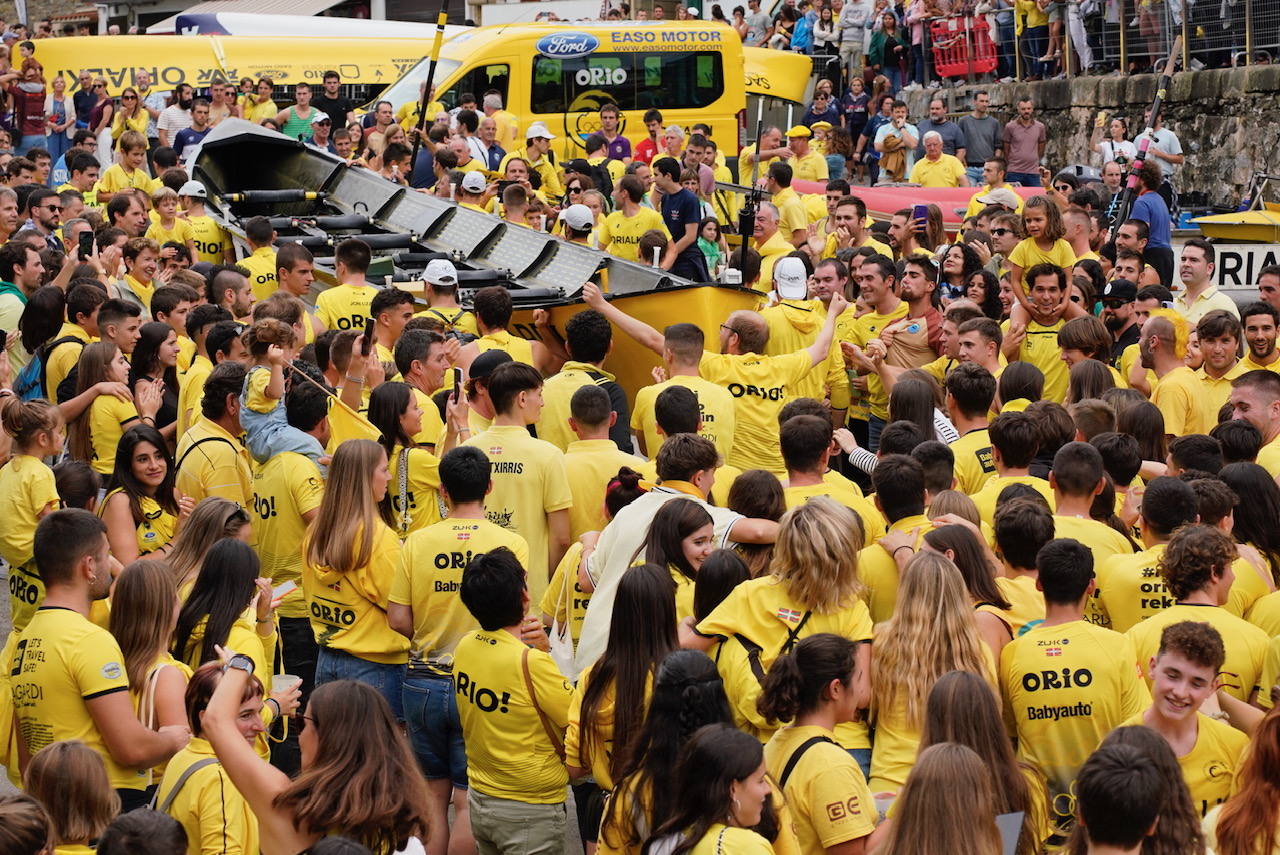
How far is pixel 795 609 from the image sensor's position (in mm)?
5156

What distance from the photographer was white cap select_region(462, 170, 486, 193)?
15320 mm

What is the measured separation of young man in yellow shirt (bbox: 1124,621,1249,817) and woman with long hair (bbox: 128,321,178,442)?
17.8ft

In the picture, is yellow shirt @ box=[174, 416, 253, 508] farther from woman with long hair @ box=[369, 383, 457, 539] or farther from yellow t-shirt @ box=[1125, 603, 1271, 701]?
yellow t-shirt @ box=[1125, 603, 1271, 701]

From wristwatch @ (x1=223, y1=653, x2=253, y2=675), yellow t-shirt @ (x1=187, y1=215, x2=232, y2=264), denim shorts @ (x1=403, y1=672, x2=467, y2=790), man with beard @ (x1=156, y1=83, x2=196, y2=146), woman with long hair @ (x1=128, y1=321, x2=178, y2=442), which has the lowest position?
denim shorts @ (x1=403, y1=672, x2=467, y2=790)

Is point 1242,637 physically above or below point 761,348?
below

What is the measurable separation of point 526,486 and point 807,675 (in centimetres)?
244

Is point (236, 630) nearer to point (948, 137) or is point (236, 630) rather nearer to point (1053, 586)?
point (1053, 586)

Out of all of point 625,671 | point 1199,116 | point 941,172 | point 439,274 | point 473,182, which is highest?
point 1199,116

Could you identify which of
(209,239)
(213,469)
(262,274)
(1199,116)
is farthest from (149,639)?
(1199,116)

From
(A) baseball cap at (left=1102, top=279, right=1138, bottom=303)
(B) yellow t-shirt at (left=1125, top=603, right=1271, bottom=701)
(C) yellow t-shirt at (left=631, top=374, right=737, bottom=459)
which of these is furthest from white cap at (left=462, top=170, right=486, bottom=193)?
(B) yellow t-shirt at (left=1125, top=603, right=1271, bottom=701)

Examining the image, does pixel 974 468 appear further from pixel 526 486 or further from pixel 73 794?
pixel 73 794

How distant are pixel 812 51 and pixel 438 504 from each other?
23431mm

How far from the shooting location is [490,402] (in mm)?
7160

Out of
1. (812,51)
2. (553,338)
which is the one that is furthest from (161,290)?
(812,51)
